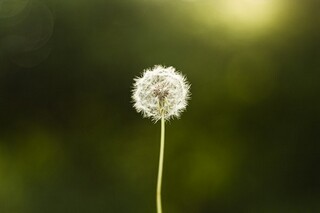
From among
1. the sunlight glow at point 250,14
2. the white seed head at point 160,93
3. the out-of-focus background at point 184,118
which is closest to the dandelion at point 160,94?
the white seed head at point 160,93

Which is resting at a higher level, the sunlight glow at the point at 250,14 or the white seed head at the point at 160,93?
the sunlight glow at the point at 250,14

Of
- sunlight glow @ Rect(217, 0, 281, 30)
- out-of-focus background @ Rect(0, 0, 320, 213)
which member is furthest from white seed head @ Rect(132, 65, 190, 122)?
sunlight glow @ Rect(217, 0, 281, 30)

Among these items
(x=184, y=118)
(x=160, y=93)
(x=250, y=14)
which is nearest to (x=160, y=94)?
(x=160, y=93)

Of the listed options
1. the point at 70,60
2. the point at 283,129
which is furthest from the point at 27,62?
the point at 283,129

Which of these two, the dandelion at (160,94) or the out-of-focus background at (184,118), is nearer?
the dandelion at (160,94)

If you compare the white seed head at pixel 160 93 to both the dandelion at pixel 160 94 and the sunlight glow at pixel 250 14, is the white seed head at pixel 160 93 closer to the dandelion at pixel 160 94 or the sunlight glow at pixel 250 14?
the dandelion at pixel 160 94

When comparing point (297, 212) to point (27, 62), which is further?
point (27, 62)

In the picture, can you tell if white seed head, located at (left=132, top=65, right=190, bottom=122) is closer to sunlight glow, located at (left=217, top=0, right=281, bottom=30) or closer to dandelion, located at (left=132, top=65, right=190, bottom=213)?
dandelion, located at (left=132, top=65, right=190, bottom=213)

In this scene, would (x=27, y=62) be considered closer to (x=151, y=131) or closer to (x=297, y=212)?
(x=151, y=131)
